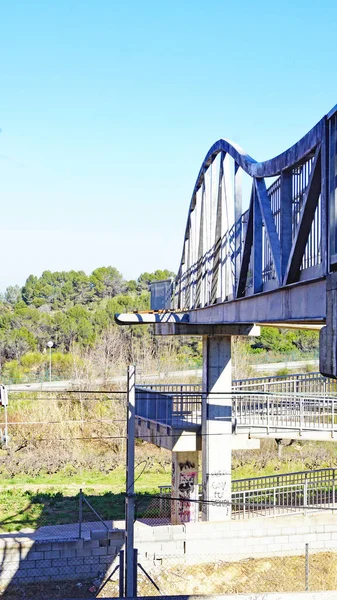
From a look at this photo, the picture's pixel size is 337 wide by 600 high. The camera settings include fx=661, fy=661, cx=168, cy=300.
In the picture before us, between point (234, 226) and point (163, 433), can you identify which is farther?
point (163, 433)

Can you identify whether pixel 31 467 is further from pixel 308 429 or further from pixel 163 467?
pixel 308 429

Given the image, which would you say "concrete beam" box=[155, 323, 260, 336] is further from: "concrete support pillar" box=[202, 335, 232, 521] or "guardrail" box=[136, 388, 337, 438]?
"guardrail" box=[136, 388, 337, 438]

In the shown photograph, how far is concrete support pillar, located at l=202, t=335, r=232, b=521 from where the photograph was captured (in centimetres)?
1775

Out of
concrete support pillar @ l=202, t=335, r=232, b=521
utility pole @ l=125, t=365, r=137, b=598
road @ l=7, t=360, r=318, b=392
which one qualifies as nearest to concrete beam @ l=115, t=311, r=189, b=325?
concrete support pillar @ l=202, t=335, r=232, b=521

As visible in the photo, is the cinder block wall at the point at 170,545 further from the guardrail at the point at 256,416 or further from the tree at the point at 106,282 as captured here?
the tree at the point at 106,282

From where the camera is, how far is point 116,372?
45.7 m

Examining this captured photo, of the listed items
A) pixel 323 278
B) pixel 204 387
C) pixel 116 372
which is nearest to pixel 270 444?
pixel 116 372

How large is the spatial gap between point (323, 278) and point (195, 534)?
39.7 ft

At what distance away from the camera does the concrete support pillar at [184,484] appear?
61.2 feet

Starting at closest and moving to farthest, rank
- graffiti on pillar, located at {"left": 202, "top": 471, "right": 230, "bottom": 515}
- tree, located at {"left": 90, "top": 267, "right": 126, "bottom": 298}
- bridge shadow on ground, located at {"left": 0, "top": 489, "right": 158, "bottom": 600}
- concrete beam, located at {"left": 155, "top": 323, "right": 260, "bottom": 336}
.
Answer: bridge shadow on ground, located at {"left": 0, "top": 489, "right": 158, "bottom": 600}, graffiti on pillar, located at {"left": 202, "top": 471, "right": 230, "bottom": 515}, concrete beam, located at {"left": 155, "top": 323, "right": 260, "bottom": 336}, tree, located at {"left": 90, "top": 267, "right": 126, "bottom": 298}

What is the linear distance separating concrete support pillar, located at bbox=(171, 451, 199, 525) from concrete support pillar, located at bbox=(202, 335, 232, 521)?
0.53 meters

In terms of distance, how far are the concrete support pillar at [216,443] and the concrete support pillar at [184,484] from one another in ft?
1.75

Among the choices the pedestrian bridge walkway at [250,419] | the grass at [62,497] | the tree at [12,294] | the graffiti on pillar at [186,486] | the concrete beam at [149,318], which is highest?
the tree at [12,294]

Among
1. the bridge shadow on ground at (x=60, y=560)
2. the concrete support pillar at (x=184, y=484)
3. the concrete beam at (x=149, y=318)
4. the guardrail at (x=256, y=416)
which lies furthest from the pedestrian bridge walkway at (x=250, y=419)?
the bridge shadow on ground at (x=60, y=560)
